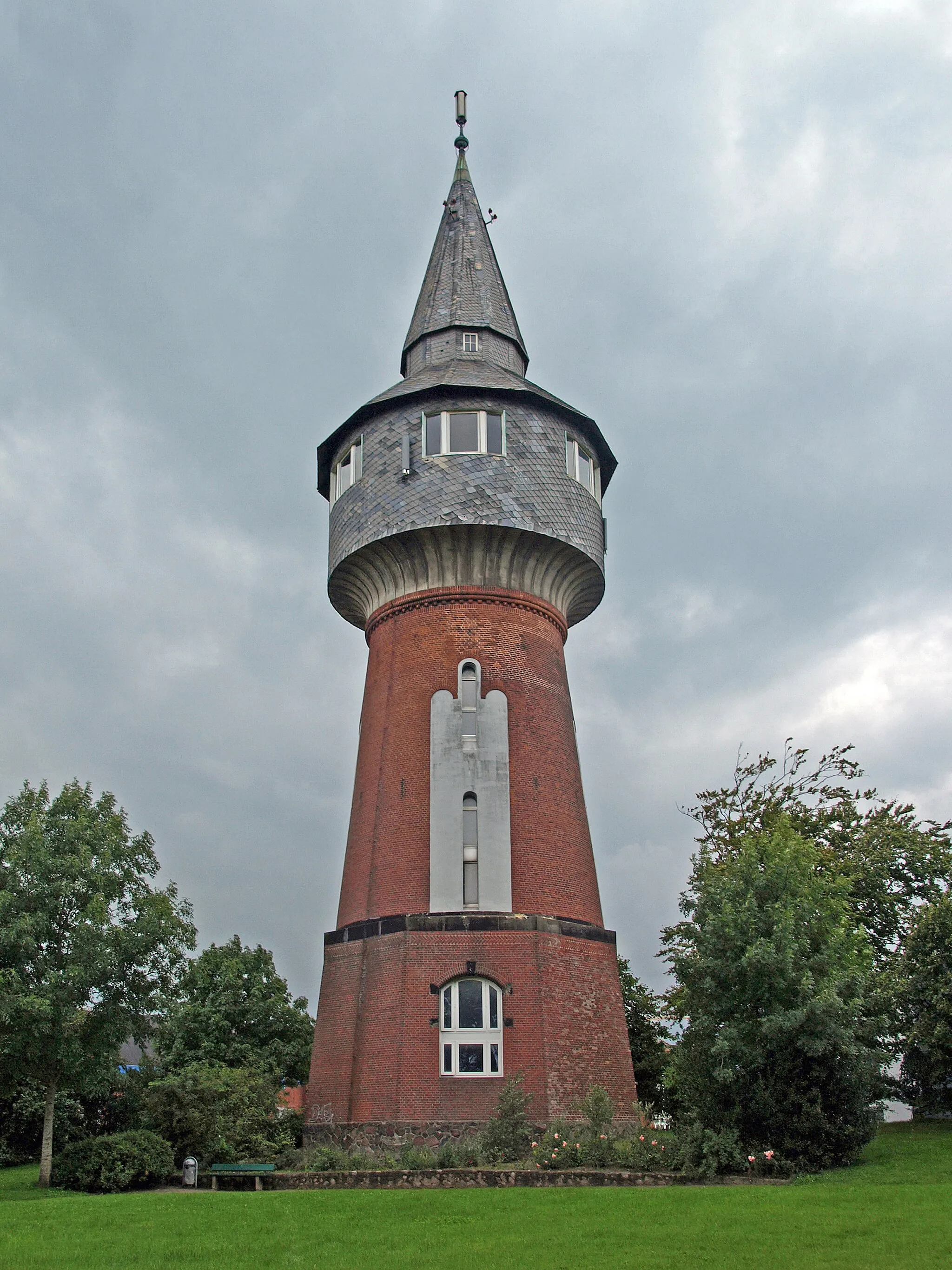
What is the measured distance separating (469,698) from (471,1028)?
663 cm

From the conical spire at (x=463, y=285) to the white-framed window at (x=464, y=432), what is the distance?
4252 millimetres

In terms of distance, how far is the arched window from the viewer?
73.4 ft

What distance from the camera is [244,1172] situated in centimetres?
1970

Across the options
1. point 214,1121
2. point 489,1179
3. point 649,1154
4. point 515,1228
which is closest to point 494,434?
point 649,1154

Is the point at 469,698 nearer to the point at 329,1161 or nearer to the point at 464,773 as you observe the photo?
the point at 464,773

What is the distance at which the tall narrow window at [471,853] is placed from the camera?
2234 cm

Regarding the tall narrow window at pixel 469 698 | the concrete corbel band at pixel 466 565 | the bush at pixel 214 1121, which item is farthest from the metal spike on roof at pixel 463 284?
the bush at pixel 214 1121

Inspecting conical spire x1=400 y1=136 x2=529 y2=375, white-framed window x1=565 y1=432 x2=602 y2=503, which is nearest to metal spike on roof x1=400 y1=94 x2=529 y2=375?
conical spire x1=400 y1=136 x2=529 y2=375

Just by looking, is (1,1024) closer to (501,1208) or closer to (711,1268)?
(501,1208)

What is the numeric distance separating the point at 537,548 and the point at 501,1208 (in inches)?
548

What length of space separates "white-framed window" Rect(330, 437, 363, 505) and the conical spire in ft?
13.7

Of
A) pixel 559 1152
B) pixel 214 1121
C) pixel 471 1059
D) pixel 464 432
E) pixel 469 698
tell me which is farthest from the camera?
pixel 464 432

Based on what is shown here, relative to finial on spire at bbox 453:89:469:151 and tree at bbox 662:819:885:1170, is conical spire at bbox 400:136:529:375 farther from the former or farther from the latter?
tree at bbox 662:819:885:1170

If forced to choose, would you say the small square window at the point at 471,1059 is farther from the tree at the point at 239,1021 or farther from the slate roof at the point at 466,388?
the slate roof at the point at 466,388
